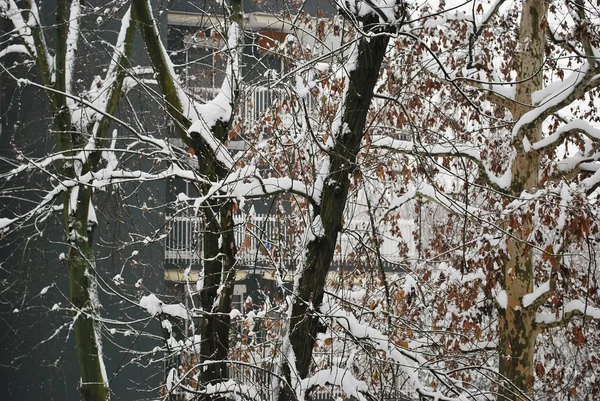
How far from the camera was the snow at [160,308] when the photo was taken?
622 centimetres

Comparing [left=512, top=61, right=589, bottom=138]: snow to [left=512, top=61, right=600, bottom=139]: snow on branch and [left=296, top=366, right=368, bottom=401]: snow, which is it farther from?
[left=296, top=366, right=368, bottom=401]: snow

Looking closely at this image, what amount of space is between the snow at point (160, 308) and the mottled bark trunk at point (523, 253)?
18.4ft

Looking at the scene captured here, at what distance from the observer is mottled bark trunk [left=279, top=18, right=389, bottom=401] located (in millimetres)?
6023

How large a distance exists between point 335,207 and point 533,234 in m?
4.53

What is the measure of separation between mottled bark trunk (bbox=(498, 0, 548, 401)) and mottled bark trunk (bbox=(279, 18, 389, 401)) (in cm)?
494

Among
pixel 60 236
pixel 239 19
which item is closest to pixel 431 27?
pixel 239 19

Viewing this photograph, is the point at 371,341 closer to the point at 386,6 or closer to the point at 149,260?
the point at 386,6

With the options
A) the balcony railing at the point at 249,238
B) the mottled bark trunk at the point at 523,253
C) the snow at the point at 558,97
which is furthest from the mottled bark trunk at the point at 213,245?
the mottled bark trunk at the point at 523,253

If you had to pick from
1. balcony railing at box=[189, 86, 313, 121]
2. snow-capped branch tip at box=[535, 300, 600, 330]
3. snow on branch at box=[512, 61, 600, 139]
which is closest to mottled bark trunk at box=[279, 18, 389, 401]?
balcony railing at box=[189, 86, 313, 121]

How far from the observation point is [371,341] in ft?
19.5

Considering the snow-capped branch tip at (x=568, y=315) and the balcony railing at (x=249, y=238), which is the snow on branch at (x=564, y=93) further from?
the balcony railing at (x=249, y=238)

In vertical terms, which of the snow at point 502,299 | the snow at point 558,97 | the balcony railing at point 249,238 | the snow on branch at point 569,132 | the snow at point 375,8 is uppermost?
the snow at point 558,97

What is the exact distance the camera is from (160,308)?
6.28 metres

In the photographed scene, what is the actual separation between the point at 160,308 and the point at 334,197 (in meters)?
1.58
